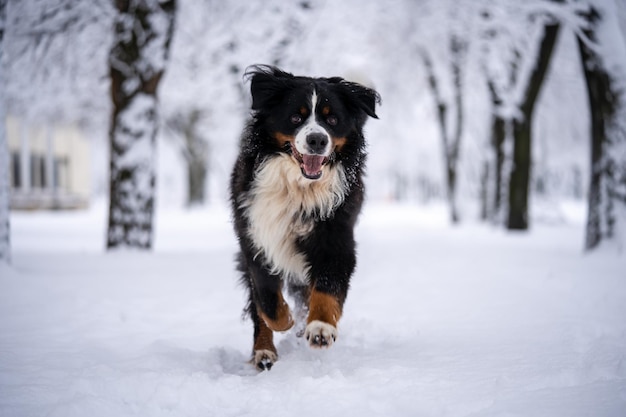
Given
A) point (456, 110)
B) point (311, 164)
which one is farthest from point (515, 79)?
point (311, 164)

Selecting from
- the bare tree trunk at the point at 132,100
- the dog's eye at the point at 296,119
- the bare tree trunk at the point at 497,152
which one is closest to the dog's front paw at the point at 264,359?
the dog's eye at the point at 296,119

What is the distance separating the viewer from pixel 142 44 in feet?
25.9

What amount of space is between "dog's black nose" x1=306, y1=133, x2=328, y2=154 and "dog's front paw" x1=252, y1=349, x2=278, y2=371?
1.39 meters

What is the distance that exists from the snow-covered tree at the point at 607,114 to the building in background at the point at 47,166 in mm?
22142

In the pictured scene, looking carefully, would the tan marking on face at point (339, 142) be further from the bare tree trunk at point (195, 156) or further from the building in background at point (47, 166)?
the building in background at point (47, 166)

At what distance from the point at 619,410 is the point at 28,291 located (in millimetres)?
5247

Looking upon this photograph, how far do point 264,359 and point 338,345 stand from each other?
1.86 ft

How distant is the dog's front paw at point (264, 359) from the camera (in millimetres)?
3344

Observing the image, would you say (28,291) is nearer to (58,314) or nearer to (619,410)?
(58,314)

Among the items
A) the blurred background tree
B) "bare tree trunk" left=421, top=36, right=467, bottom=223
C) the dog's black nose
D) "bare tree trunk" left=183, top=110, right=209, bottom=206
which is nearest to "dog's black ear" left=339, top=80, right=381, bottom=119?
the dog's black nose

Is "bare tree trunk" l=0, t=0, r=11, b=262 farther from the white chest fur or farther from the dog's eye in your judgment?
the dog's eye

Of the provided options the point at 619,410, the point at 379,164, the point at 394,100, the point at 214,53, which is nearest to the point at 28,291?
the point at 619,410

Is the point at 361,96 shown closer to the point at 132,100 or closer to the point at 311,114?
the point at 311,114

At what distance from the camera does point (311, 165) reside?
3422 mm
